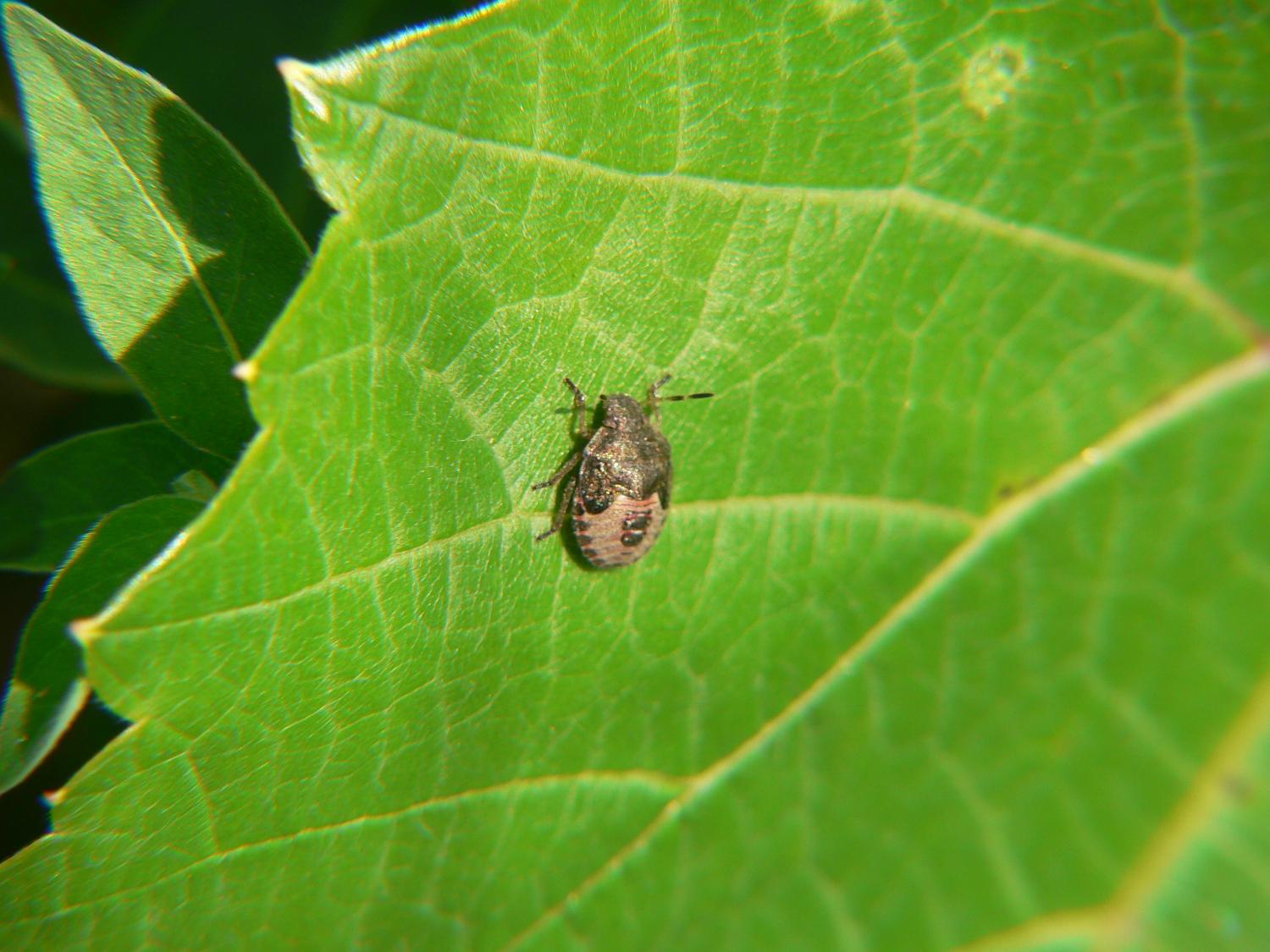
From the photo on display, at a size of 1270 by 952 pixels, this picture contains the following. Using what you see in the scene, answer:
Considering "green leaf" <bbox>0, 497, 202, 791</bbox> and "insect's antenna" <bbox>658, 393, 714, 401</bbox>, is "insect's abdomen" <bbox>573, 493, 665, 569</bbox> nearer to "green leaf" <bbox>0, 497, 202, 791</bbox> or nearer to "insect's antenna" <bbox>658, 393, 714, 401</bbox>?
"insect's antenna" <bbox>658, 393, 714, 401</bbox>

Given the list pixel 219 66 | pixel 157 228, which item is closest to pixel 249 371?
pixel 157 228

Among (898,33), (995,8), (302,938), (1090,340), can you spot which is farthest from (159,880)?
(995,8)

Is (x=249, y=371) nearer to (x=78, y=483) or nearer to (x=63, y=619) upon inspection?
(x=63, y=619)

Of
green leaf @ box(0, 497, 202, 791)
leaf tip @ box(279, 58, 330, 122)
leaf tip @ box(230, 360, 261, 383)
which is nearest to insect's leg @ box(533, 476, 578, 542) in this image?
leaf tip @ box(230, 360, 261, 383)

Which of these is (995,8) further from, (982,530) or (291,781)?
(291,781)

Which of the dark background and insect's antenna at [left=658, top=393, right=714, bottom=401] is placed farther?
the dark background
